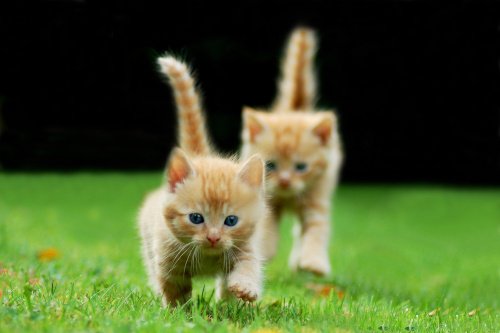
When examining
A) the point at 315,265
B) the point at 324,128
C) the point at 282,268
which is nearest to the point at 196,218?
the point at 315,265

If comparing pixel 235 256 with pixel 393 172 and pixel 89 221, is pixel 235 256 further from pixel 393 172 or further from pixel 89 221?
pixel 393 172

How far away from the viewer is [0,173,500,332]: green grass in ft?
8.74

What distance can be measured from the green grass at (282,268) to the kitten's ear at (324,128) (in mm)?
1007

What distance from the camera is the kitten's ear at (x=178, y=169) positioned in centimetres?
311

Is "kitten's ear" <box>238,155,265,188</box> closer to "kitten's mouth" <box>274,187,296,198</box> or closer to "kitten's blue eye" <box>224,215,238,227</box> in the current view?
"kitten's blue eye" <box>224,215,238,227</box>

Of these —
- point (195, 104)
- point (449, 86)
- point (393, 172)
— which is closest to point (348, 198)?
point (393, 172)

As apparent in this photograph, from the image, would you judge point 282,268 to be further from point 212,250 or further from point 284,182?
point 212,250

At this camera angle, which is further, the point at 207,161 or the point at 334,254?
the point at 334,254

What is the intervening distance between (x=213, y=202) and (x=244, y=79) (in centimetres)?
1059

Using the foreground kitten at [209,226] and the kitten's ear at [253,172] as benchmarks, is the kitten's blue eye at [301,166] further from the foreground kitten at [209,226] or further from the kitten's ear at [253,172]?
the kitten's ear at [253,172]

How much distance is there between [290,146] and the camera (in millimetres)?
5062

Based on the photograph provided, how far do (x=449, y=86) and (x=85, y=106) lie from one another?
23.1 ft

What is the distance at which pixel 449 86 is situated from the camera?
1422 centimetres

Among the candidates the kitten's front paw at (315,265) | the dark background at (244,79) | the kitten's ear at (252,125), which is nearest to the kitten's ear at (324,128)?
the kitten's ear at (252,125)
